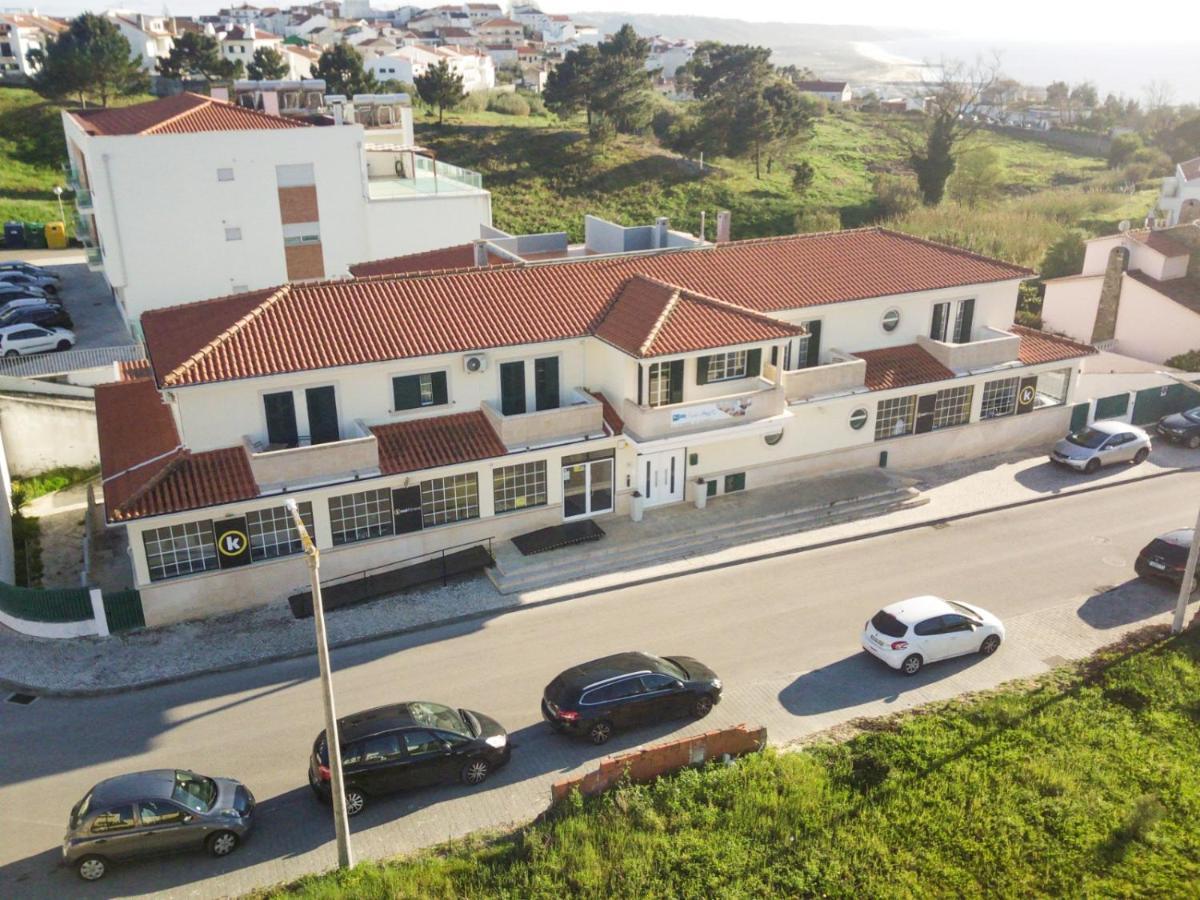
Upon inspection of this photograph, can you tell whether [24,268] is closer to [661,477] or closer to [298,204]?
[298,204]

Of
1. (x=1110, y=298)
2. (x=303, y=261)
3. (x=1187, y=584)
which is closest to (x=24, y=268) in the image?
(x=303, y=261)

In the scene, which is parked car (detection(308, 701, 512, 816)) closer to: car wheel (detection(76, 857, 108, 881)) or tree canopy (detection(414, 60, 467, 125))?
car wheel (detection(76, 857, 108, 881))

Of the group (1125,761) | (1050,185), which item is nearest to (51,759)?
(1125,761)

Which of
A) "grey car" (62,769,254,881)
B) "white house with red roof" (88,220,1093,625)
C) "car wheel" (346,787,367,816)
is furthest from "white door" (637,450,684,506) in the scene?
"grey car" (62,769,254,881)

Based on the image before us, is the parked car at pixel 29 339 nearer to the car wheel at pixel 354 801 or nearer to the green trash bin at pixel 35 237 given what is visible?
the green trash bin at pixel 35 237

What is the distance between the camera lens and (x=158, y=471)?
2408cm

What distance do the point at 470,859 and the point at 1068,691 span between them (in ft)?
43.9

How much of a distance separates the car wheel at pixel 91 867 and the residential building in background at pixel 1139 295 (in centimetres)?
4403

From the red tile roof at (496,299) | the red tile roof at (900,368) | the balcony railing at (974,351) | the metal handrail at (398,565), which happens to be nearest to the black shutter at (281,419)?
the red tile roof at (496,299)

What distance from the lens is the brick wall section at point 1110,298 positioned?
4484 centimetres

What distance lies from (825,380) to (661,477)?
603 cm

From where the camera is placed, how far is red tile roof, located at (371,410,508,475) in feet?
84.6

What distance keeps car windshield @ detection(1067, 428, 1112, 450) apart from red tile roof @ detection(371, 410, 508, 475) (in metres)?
20.0

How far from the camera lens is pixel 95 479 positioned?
33188mm
